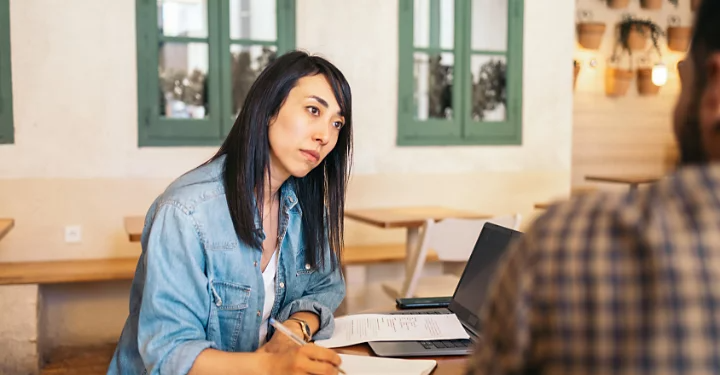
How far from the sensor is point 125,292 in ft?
15.1

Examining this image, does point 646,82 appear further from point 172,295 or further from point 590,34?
point 172,295

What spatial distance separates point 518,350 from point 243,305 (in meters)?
1.13

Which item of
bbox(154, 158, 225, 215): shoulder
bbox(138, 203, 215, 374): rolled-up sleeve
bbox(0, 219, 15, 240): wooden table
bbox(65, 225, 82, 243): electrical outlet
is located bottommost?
bbox(65, 225, 82, 243): electrical outlet

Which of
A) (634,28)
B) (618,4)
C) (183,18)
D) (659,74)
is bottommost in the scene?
(659,74)

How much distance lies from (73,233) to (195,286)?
10.4 ft

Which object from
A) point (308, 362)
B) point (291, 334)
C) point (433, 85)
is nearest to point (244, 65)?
point (433, 85)

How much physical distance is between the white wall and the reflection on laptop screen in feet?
10.3

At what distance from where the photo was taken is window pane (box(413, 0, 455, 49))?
5125mm

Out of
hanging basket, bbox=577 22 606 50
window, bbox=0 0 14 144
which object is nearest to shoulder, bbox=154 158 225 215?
window, bbox=0 0 14 144

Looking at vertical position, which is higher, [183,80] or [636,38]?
[636,38]

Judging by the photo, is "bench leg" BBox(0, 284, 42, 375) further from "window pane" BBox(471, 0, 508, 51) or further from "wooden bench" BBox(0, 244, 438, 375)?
"window pane" BBox(471, 0, 508, 51)

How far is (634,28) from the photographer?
26.2 feet

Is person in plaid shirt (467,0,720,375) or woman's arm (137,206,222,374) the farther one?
woman's arm (137,206,222,374)

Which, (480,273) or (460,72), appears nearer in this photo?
(480,273)
